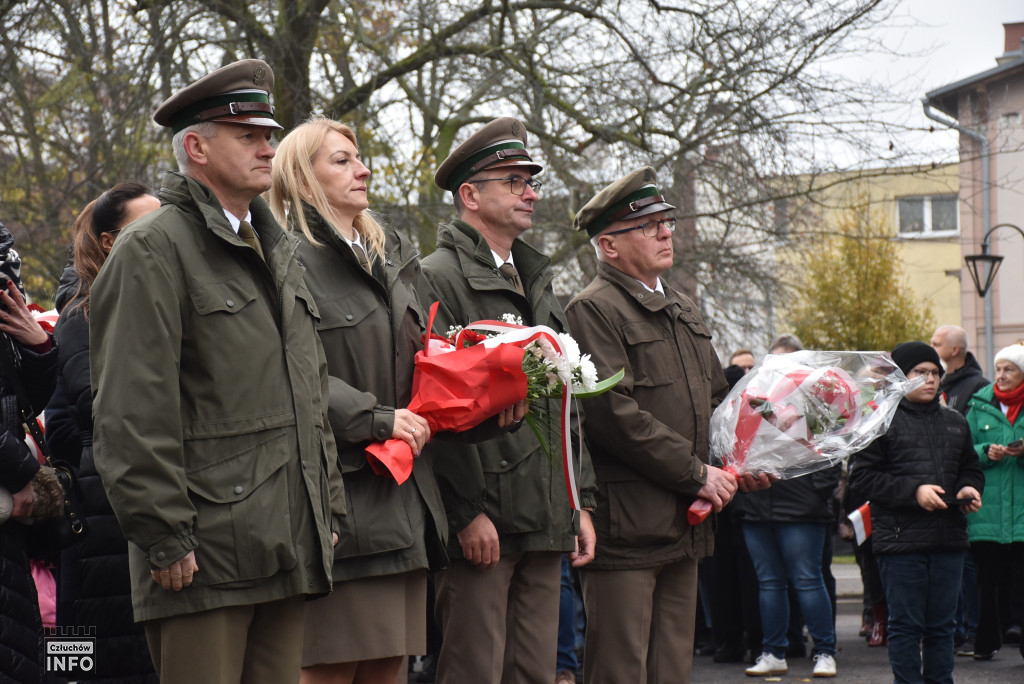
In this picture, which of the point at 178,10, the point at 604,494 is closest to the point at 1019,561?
the point at 604,494

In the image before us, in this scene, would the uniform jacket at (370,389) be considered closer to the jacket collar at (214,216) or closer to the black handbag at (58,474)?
the jacket collar at (214,216)

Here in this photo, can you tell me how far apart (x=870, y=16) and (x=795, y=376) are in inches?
283

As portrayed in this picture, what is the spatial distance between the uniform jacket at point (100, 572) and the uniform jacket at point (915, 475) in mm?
4029

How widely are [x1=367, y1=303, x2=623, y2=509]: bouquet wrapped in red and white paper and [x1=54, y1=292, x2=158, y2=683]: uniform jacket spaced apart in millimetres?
1352

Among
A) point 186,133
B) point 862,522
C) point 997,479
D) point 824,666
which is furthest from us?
point 997,479

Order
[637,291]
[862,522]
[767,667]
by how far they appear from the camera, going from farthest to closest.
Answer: [767,667] < [862,522] < [637,291]

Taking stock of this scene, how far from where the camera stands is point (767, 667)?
321 inches

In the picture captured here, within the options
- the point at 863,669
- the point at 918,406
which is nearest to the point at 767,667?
the point at 863,669

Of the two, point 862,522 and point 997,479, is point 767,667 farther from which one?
point 997,479

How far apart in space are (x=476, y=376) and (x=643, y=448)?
1.39 meters

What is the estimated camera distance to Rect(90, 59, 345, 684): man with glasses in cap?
115 inches

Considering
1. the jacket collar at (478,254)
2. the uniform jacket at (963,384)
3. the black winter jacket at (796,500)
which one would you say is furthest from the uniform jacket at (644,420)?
the uniform jacket at (963,384)

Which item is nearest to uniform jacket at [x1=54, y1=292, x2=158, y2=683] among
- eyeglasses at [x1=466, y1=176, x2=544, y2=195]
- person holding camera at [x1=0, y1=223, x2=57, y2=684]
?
person holding camera at [x1=0, y1=223, x2=57, y2=684]

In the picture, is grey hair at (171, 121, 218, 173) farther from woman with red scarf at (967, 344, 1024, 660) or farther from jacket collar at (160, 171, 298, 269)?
woman with red scarf at (967, 344, 1024, 660)
